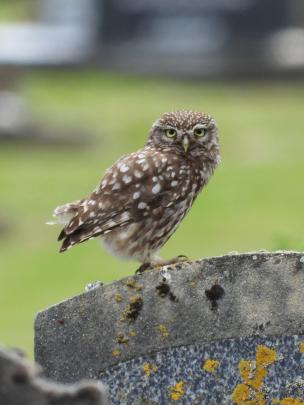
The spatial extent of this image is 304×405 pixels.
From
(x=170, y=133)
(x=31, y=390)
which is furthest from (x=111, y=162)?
(x=31, y=390)

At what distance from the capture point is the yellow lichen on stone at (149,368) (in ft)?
20.0

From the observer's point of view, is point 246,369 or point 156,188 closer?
point 246,369

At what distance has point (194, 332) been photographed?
19.9 feet

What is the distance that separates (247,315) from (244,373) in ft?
0.68

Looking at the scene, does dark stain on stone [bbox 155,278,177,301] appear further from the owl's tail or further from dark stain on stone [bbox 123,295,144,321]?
the owl's tail

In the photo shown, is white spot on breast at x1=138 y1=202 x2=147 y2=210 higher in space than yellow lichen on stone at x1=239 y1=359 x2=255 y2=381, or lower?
higher

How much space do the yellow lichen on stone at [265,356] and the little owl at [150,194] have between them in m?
0.63

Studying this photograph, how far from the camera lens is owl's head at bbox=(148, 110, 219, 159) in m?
7.28

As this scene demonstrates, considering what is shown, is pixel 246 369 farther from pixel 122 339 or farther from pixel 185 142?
pixel 185 142

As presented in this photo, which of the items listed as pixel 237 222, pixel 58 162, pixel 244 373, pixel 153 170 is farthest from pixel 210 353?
pixel 58 162

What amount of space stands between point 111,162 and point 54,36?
12922mm

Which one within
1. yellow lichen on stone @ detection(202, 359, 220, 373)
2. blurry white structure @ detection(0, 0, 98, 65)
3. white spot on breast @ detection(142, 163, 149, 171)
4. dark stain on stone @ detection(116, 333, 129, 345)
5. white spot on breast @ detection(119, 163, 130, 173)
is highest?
blurry white structure @ detection(0, 0, 98, 65)

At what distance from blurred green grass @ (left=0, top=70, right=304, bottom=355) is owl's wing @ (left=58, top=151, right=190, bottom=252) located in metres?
7.19

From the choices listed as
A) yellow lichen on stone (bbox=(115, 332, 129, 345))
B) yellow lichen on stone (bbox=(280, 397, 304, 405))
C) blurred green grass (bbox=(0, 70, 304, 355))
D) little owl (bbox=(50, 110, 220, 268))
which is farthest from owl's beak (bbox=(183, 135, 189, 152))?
blurred green grass (bbox=(0, 70, 304, 355))
